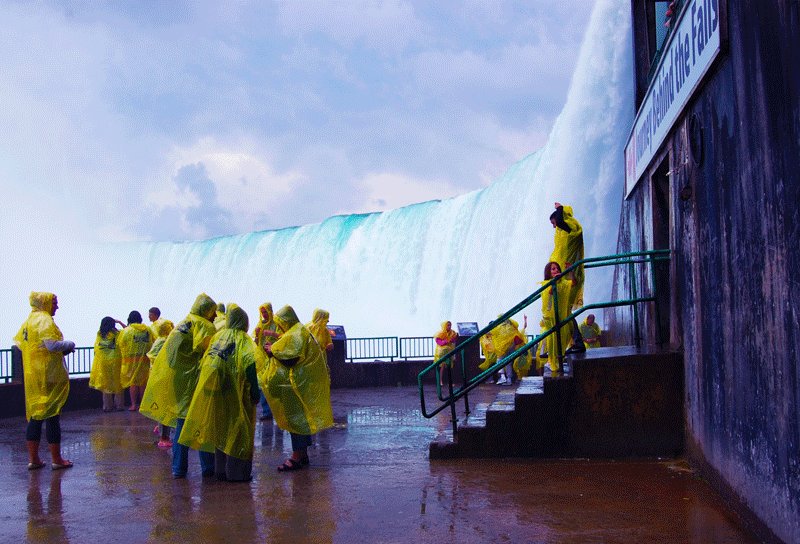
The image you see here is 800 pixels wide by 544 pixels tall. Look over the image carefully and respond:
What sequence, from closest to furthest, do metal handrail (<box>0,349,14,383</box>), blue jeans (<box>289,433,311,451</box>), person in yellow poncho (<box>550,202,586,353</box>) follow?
blue jeans (<box>289,433,311,451</box>), person in yellow poncho (<box>550,202,586,353</box>), metal handrail (<box>0,349,14,383</box>)

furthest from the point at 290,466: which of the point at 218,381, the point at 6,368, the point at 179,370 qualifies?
the point at 6,368

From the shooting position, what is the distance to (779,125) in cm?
478

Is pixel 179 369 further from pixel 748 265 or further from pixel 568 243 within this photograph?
pixel 748 265

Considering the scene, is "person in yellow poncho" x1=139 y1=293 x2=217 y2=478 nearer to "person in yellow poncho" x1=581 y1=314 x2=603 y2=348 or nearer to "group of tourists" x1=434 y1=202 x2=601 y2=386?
"group of tourists" x1=434 y1=202 x2=601 y2=386

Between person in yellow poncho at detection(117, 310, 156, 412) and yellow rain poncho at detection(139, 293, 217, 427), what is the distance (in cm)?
670

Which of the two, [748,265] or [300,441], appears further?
[300,441]

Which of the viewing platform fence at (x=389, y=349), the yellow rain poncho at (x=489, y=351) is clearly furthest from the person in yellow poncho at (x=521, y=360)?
the viewing platform fence at (x=389, y=349)

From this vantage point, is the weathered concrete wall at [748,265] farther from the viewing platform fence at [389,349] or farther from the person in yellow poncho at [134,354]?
the viewing platform fence at [389,349]

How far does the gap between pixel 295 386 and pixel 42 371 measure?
2.41 meters

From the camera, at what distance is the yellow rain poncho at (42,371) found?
8.25m

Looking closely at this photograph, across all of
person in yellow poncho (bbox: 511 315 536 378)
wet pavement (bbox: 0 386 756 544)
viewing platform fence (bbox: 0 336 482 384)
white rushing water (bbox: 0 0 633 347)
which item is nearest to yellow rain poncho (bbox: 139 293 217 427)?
wet pavement (bbox: 0 386 756 544)

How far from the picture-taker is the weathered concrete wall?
469 centimetres

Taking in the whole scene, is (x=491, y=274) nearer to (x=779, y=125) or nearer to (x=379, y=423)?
(x=379, y=423)

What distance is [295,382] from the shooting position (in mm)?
8172
